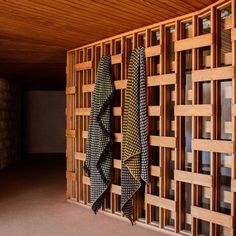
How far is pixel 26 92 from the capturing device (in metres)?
8.44

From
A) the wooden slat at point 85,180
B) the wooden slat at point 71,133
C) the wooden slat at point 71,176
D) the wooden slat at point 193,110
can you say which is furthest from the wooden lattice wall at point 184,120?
the wooden slat at point 71,176

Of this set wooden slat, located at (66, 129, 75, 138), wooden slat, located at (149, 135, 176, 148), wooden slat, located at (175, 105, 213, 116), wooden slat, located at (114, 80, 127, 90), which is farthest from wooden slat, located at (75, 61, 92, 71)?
wooden slat, located at (175, 105, 213, 116)

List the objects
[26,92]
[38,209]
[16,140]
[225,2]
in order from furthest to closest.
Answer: [26,92] → [16,140] → [38,209] → [225,2]

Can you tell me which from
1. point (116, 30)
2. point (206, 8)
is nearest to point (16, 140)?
point (116, 30)

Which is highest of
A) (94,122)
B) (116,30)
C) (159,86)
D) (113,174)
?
(116,30)

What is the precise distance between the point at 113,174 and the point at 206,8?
1655mm

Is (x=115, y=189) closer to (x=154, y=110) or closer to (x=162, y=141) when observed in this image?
(x=162, y=141)

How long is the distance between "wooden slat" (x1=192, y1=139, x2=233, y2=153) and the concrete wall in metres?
6.35

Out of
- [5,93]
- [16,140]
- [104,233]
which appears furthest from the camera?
[16,140]

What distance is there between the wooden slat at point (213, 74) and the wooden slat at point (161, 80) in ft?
0.64

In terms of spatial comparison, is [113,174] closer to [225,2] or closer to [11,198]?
[11,198]

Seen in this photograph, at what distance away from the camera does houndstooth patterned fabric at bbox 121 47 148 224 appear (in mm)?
2857

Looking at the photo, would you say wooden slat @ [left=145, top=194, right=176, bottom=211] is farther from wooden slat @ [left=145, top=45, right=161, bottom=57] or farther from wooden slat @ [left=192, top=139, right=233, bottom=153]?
wooden slat @ [left=145, top=45, right=161, bottom=57]

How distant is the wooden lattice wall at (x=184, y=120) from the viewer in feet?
7.90
